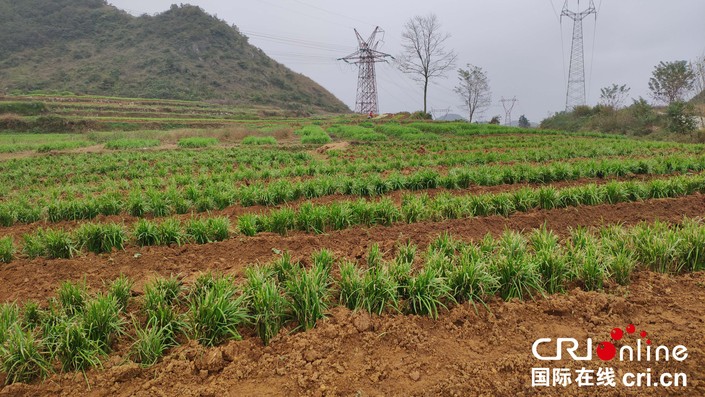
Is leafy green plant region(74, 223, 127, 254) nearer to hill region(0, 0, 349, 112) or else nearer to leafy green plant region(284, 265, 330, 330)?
leafy green plant region(284, 265, 330, 330)

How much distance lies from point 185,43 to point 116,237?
10468cm

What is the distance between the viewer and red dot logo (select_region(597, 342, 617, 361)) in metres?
2.74

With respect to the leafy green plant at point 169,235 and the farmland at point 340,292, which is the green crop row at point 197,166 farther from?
the leafy green plant at point 169,235

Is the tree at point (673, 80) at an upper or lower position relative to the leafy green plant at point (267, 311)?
upper

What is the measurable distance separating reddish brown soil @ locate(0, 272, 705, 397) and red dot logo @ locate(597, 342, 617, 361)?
0.07 m

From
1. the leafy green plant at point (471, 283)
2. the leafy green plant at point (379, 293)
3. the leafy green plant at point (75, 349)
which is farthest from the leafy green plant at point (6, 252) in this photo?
the leafy green plant at point (471, 283)

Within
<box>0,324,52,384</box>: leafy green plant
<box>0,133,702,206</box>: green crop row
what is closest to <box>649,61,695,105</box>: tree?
<box>0,133,702,206</box>: green crop row

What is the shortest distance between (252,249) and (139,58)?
9691 centimetres

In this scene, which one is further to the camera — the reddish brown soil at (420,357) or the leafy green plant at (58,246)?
the leafy green plant at (58,246)

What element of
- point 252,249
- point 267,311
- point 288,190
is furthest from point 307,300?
point 288,190

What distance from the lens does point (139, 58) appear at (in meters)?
82.4

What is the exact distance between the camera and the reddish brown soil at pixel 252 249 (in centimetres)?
465

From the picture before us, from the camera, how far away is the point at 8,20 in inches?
3356

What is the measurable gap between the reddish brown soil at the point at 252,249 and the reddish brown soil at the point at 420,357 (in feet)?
5.25
